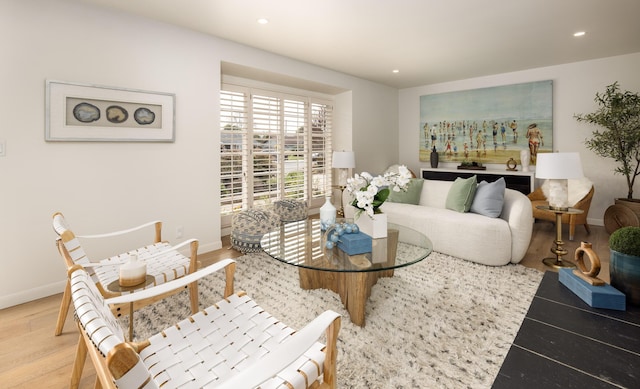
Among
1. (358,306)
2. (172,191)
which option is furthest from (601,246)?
(172,191)

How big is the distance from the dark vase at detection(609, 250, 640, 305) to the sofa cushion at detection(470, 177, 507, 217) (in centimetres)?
249

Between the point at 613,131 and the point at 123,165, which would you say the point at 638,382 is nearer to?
the point at 123,165

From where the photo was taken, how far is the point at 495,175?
5.28 metres

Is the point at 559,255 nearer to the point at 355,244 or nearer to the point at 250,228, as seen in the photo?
the point at 355,244

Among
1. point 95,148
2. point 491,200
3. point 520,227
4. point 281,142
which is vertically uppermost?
point 281,142

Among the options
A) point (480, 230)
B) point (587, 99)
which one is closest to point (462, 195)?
point (480, 230)

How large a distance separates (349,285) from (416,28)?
2.91m

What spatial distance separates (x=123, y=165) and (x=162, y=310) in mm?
1547

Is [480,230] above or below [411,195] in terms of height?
below

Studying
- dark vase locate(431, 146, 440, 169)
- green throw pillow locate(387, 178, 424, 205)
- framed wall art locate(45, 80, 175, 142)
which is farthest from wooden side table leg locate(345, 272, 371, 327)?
dark vase locate(431, 146, 440, 169)

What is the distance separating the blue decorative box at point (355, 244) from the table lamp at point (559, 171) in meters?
2.07

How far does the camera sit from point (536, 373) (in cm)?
65

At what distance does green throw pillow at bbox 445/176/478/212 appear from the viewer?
11.3 feet

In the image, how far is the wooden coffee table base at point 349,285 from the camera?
2020mm
